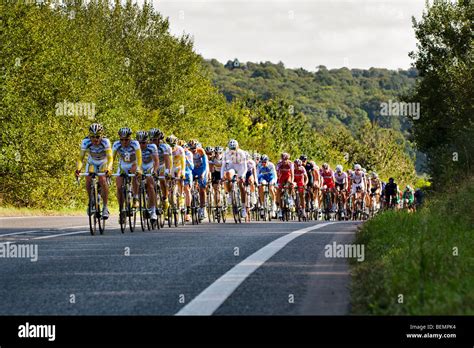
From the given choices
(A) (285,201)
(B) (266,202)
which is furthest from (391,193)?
(B) (266,202)

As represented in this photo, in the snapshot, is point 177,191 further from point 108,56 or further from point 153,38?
point 153,38

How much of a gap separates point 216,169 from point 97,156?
8986mm

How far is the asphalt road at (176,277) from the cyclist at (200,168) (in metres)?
8.13

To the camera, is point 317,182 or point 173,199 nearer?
point 173,199

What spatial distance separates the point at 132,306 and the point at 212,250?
16.4ft

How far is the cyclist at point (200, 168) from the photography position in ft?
76.2

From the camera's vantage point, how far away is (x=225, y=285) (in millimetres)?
8773

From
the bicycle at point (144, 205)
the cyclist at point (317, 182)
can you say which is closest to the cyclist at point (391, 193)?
Result: the cyclist at point (317, 182)

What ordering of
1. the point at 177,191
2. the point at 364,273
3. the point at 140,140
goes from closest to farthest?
the point at 364,273, the point at 140,140, the point at 177,191

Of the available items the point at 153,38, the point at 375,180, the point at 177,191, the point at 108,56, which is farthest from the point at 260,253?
the point at 153,38

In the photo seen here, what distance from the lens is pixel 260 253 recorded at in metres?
12.0

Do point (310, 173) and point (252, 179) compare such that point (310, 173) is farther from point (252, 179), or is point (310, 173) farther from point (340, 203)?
point (252, 179)

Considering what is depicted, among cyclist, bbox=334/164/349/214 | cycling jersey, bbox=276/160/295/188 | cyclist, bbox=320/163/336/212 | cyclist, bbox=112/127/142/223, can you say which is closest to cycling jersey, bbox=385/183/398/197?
cyclist, bbox=334/164/349/214

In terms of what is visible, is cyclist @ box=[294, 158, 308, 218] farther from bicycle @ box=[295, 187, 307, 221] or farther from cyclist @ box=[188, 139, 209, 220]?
cyclist @ box=[188, 139, 209, 220]
